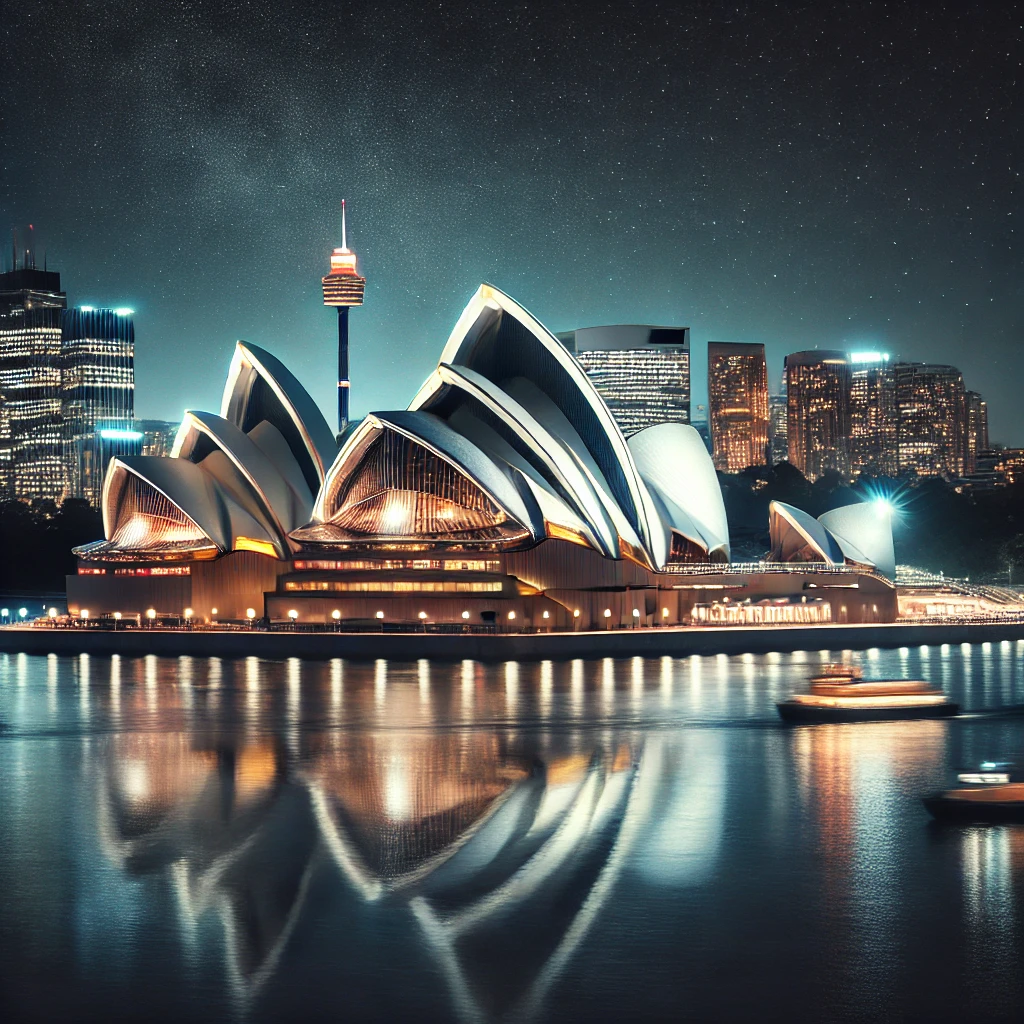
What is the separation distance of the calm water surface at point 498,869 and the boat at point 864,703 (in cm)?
125

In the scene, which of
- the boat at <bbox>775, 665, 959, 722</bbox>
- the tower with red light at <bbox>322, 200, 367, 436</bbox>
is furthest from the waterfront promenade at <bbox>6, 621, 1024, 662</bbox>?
the tower with red light at <bbox>322, 200, 367, 436</bbox>

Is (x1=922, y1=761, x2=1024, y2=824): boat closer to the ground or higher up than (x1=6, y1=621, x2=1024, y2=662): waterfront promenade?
closer to the ground

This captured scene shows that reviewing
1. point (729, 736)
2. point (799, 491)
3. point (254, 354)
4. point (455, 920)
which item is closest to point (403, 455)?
point (254, 354)

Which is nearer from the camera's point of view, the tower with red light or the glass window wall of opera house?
the glass window wall of opera house

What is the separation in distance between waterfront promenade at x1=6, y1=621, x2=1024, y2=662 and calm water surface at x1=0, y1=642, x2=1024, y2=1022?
18.9 metres

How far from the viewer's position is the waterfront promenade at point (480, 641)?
57938 mm

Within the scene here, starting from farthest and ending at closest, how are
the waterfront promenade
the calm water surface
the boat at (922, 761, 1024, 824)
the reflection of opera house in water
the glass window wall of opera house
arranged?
the glass window wall of opera house
the waterfront promenade
the boat at (922, 761, 1024, 824)
the reflection of opera house in water
the calm water surface

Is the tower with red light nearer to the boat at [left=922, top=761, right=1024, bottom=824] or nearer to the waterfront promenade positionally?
the waterfront promenade

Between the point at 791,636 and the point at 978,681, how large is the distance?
1602 centimetres

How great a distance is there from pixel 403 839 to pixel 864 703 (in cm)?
1895

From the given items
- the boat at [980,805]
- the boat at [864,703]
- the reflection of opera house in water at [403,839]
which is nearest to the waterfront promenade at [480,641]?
the boat at [864,703]

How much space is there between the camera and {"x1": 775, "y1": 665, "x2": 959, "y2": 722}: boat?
37.3 meters

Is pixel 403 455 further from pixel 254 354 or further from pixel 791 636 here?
pixel 791 636

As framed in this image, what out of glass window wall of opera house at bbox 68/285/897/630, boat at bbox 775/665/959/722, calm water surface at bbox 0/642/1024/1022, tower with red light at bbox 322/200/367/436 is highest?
tower with red light at bbox 322/200/367/436
